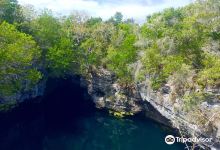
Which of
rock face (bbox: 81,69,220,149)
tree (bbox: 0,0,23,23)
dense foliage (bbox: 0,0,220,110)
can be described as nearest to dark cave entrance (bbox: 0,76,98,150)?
rock face (bbox: 81,69,220,149)

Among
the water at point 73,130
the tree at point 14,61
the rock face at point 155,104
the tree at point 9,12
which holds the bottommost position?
the water at point 73,130

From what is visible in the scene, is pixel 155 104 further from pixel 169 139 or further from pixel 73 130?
pixel 73 130

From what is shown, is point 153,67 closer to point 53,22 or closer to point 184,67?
point 184,67

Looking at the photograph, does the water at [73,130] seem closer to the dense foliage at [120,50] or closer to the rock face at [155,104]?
the rock face at [155,104]

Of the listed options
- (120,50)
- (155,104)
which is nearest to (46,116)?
(120,50)

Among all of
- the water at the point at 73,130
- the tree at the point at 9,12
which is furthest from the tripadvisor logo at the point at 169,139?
the tree at the point at 9,12

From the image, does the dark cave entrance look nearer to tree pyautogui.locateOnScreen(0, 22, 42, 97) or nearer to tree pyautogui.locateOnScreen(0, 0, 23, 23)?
tree pyautogui.locateOnScreen(0, 22, 42, 97)
